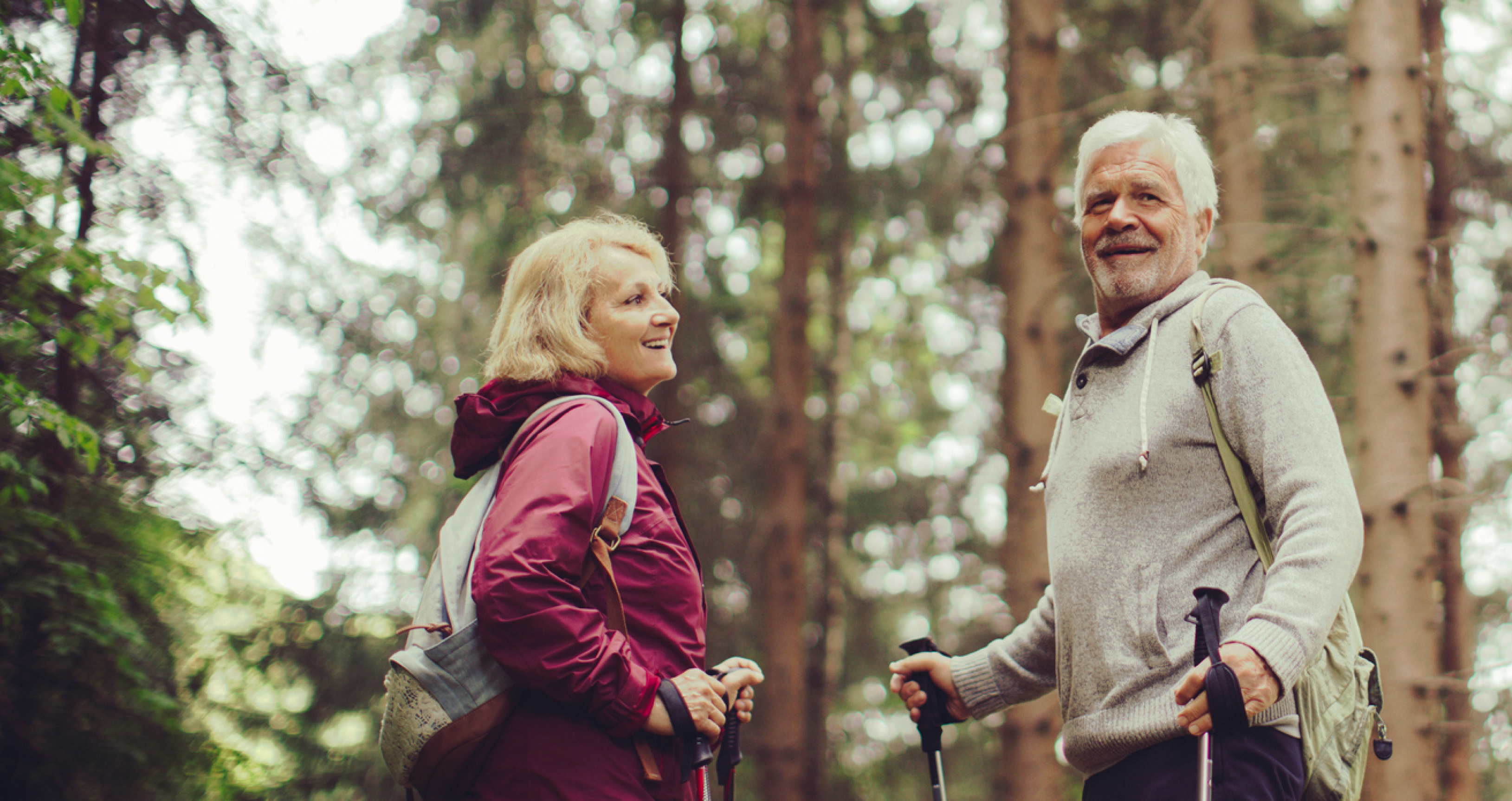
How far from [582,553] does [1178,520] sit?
4.27ft

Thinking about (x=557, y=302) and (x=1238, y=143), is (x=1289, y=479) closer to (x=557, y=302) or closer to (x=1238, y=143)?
(x=557, y=302)

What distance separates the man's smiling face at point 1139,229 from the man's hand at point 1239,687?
0.95 m

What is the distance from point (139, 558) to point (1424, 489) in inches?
231

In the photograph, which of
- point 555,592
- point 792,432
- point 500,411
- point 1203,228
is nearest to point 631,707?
point 555,592

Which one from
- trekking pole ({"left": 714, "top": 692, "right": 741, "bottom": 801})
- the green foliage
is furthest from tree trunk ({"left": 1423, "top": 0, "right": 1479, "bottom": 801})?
the green foliage

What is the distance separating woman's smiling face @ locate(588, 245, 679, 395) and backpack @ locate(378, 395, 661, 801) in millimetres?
407

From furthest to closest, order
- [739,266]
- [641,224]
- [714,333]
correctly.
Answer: [739,266], [714,333], [641,224]

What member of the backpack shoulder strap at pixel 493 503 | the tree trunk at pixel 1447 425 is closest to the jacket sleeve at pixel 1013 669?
the backpack shoulder strap at pixel 493 503

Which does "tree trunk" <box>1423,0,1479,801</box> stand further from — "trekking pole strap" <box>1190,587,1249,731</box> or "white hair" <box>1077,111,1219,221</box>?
"trekking pole strap" <box>1190,587,1249,731</box>

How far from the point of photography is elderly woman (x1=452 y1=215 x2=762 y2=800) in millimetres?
2279

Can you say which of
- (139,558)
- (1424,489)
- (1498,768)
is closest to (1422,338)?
(1424,489)

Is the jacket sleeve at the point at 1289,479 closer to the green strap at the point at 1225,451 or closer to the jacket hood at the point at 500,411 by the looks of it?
the green strap at the point at 1225,451

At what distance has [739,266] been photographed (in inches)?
497

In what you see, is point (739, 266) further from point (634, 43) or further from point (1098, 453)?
point (1098, 453)
